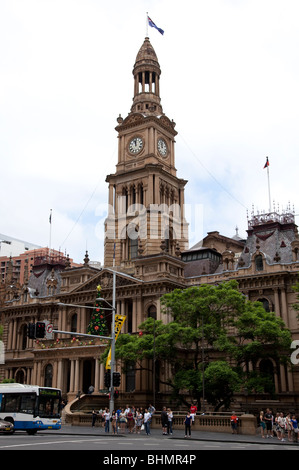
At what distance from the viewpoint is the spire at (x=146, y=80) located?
276 ft

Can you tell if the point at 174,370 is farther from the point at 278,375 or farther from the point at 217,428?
the point at 217,428

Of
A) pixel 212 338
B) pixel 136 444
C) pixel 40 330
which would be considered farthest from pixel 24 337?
pixel 136 444

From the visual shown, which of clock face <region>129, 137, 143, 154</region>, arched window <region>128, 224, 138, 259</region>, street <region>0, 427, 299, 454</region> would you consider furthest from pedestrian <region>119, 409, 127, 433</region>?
clock face <region>129, 137, 143, 154</region>

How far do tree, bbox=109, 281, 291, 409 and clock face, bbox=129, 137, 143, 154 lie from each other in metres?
34.6

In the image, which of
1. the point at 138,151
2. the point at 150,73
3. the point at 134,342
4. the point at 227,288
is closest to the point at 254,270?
the point at 227,288

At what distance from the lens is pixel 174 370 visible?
5497cm

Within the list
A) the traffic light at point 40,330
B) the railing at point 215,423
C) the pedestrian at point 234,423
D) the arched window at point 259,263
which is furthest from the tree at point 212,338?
the traffic light at point 40,330

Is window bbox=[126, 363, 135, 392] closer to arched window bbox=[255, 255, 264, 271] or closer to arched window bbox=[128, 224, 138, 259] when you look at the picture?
arched window bbox=[255, 255, 264, 271]

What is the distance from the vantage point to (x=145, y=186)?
76688mm

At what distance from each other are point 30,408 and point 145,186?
44935 millimetres

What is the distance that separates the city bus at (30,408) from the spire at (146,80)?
54.4 m
